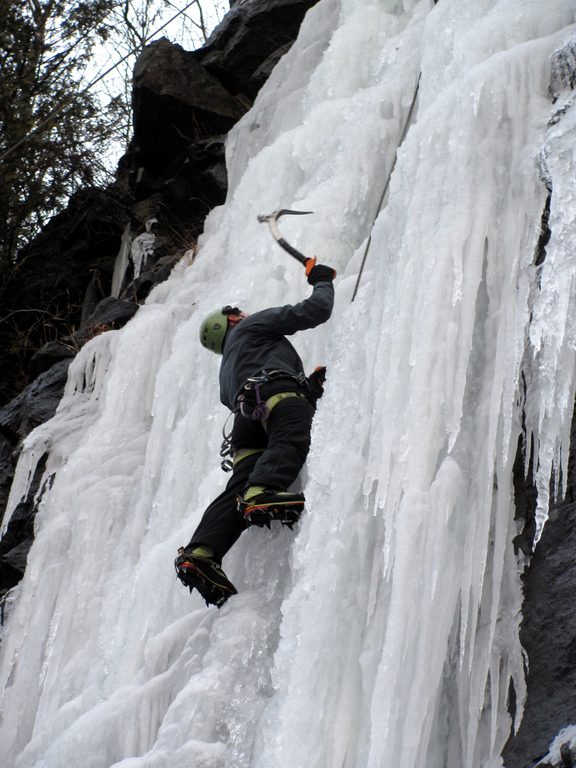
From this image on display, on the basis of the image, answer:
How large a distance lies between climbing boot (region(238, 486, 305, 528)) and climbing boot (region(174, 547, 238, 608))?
21 centimetres

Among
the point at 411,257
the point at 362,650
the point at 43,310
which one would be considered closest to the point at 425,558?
the point at 362,650

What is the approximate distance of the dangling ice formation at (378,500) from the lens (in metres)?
3.08

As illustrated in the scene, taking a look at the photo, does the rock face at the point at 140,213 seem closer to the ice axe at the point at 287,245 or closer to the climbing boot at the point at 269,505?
the ice axe at the point at 287,245

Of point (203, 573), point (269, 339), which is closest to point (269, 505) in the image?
point (203, 573)

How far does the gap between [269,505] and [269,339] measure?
3.06ft

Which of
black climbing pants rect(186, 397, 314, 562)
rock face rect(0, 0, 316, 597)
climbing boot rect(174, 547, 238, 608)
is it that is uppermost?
rock face rect(0, 0, 316, 597)

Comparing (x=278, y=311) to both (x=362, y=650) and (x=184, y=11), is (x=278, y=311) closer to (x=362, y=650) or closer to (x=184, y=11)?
(x=362, y=650)

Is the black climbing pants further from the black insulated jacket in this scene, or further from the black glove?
the black glove

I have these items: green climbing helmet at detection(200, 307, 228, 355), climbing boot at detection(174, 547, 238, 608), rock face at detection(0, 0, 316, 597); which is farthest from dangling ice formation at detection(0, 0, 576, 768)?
rock face at detection(0, 0, 316, 597)

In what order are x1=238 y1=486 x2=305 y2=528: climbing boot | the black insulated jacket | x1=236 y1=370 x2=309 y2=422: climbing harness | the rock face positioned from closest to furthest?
1. x1=238 y1=486 x2=305 y2=528: climbing boot
2. x1=236 y1=370 x2=309 y2=422: climbing harness
3. the black insulated jacket
4. the rock face

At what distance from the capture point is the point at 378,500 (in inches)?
131

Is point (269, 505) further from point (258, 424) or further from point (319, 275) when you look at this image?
point (319, 275)

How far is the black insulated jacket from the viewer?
167 inches

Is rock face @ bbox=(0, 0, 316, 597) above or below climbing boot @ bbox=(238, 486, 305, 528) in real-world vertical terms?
above
